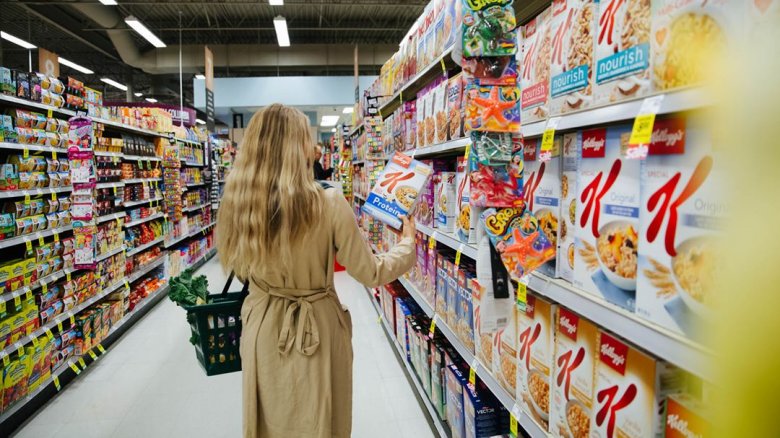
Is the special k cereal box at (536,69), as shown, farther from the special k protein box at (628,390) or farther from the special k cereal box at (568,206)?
the special k protein box at (628,390)

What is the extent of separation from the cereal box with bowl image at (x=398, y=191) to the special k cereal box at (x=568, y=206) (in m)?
0.65

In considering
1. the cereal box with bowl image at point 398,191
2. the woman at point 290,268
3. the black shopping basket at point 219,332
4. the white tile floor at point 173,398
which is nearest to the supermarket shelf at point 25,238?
the white tile floor at point 173,398

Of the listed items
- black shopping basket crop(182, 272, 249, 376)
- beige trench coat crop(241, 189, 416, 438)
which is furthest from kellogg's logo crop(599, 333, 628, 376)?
black shopping basket crop(182, 272, 249, 376)

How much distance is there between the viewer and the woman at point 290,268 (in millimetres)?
1792

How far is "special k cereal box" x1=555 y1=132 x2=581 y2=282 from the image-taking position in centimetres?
138


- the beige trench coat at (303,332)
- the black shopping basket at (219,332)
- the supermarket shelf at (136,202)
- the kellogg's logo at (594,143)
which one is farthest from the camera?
the supermarket shelf at (136,202)

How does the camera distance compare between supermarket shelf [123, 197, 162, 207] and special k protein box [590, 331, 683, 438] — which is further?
supermarket shelf [123, 197, 162, 207]

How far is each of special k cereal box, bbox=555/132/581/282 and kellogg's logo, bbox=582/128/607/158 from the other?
37 millimetres

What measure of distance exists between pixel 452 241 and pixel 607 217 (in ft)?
3.62

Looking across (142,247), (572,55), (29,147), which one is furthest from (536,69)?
(142,247)

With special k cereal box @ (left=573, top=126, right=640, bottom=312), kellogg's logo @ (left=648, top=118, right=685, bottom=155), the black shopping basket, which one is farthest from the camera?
the black shopping basket

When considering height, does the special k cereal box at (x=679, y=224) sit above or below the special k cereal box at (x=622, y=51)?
below

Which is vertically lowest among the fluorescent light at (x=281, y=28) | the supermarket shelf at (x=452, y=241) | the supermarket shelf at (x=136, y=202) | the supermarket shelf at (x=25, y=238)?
the supermarket shelf at (x=25, y=238)

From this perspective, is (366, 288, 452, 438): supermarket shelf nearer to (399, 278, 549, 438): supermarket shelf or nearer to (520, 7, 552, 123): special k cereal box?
(399, 278, 549, 438): supermarket shelf
